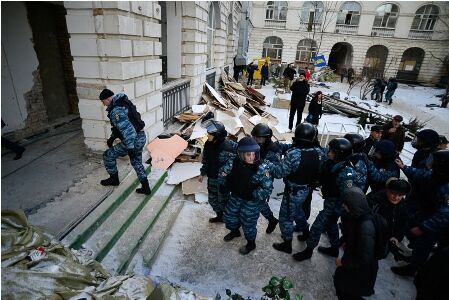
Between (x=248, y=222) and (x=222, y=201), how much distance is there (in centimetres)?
68

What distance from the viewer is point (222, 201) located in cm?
425

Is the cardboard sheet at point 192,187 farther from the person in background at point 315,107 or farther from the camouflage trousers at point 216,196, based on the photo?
the person in background at point 315,107

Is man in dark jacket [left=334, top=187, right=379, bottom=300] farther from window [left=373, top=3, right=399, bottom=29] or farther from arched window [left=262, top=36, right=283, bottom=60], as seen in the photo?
window [left=373, top=3, right=399, bottom=29]

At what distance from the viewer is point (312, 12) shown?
31.7m

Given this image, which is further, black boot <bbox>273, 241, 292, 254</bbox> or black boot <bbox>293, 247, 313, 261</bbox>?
black boot <bbox>273, 241, 292, 254</bbox>

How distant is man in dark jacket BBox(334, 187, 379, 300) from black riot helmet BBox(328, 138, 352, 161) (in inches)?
34.8

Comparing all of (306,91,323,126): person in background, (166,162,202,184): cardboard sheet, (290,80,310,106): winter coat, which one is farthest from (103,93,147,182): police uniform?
(306,91,323,126): person in background

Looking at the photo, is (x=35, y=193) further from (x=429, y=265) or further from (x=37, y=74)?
(x=429, y=265)

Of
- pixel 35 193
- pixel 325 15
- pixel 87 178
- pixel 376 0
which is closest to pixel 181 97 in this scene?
pixel 87 178

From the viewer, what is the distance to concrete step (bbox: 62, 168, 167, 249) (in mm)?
3145

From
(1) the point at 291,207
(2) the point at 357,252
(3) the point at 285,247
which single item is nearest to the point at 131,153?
(1) the point at 291,207

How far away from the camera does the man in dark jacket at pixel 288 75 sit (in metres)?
16.3

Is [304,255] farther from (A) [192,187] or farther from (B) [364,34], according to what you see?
(B) [364,34]

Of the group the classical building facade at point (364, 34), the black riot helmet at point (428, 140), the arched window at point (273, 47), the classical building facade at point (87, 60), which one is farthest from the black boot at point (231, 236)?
the arched window at point (273, 47)
